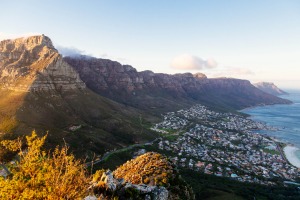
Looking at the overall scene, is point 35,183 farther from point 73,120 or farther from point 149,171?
point 73,120

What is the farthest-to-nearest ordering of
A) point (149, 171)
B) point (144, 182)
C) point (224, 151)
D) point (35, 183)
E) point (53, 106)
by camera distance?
point (224, 151) → point (53, 106) → point (149, 171) → point (144, 182) → point (35, 183)

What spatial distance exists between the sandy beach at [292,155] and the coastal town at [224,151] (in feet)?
9.57

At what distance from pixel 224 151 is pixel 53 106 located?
87940 mm

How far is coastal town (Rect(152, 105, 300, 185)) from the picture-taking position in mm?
94062

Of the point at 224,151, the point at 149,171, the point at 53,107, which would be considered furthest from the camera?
the point at 224,151

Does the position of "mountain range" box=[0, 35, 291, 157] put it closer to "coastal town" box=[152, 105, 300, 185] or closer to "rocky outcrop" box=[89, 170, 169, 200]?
"coastal town" box=[152, 105, 300, 185]

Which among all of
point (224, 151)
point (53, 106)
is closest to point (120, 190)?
point (53, 106)

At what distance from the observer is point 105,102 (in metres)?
153

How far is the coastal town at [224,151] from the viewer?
94.1m

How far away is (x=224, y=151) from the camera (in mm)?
122625

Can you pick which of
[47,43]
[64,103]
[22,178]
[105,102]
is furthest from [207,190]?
[47,43]

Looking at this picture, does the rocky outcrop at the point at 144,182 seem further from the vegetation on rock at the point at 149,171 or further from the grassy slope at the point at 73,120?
the grassy slope at the point at 73,120

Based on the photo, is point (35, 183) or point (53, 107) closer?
point (35, 183)

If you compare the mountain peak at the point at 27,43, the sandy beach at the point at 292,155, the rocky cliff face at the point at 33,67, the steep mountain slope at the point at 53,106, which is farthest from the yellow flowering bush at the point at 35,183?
the mountain peak at the point at 27,43
